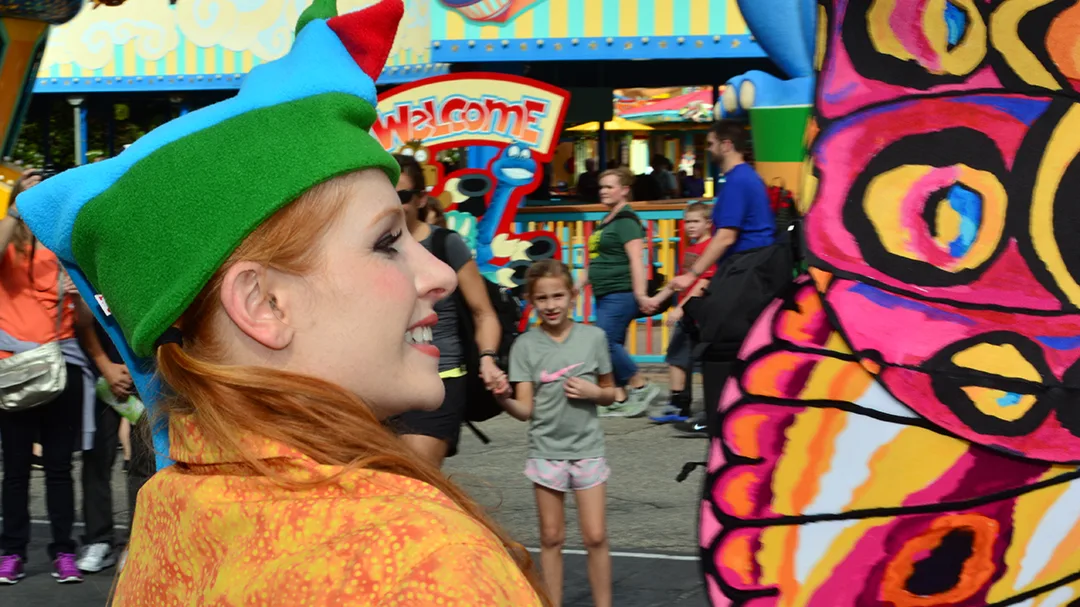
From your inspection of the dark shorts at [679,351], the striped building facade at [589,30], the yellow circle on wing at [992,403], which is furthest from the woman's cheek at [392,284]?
the striped building facade at [589,30]

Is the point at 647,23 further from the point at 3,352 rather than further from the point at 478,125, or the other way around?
the point at 3,352

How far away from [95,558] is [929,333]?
432 centimetres

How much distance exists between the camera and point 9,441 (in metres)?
5.69

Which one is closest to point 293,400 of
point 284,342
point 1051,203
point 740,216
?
point 284,342

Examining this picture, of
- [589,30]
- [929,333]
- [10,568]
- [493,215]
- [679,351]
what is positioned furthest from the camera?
[589,30]

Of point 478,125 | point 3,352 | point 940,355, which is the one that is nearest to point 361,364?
point 940,355

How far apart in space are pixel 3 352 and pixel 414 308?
15.9 feet

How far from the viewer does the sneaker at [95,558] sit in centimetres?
579

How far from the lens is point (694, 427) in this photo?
8.70m

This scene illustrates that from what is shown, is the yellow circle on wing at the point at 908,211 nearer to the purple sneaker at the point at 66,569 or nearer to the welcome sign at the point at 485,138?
the purple sneaker at the point at 66,569

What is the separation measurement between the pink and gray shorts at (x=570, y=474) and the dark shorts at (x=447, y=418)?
1.12 feet

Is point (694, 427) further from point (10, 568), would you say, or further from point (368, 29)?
point (368, 29)

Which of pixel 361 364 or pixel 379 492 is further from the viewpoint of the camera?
pixel 361 364

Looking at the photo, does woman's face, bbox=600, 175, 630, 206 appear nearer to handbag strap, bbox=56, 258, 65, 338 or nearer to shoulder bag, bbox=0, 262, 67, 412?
handbag strap, bbox=56, 258, 65, 338
